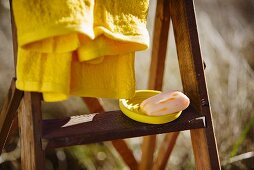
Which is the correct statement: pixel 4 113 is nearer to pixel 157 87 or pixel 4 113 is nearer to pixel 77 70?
pixel 77 70

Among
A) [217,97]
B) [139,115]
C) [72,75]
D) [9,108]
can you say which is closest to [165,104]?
[139,115]

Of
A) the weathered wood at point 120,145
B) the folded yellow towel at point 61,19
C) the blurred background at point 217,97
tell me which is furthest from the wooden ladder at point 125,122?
the blurred background at point 217,97

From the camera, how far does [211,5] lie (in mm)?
1599

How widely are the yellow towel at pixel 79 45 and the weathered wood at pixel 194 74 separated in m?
0.10

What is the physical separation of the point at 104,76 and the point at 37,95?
0.46ft

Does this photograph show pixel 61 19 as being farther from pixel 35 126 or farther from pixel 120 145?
pixel 120 145

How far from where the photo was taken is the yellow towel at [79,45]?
770mm

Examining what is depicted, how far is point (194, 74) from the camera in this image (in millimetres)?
959

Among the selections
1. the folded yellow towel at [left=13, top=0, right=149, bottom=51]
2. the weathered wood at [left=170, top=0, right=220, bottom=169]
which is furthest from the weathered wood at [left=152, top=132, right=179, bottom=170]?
the folded yellow towel at [left=13, top=0, right=149, bottom=51]

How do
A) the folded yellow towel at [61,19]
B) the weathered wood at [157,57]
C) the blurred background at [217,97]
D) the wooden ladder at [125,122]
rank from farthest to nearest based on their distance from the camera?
the blurred background at [217,97] < the weathered wood at [157,57] < the wooden ladder at [125,122] < the folded yellow towel at [61,19]

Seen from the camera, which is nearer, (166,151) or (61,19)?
(61,19)

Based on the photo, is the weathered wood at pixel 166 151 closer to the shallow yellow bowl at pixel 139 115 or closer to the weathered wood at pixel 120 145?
the weathered wood at pixel 120 145

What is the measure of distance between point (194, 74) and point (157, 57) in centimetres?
34

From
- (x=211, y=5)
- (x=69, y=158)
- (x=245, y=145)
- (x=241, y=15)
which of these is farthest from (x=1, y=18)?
(x=245, y=145)
